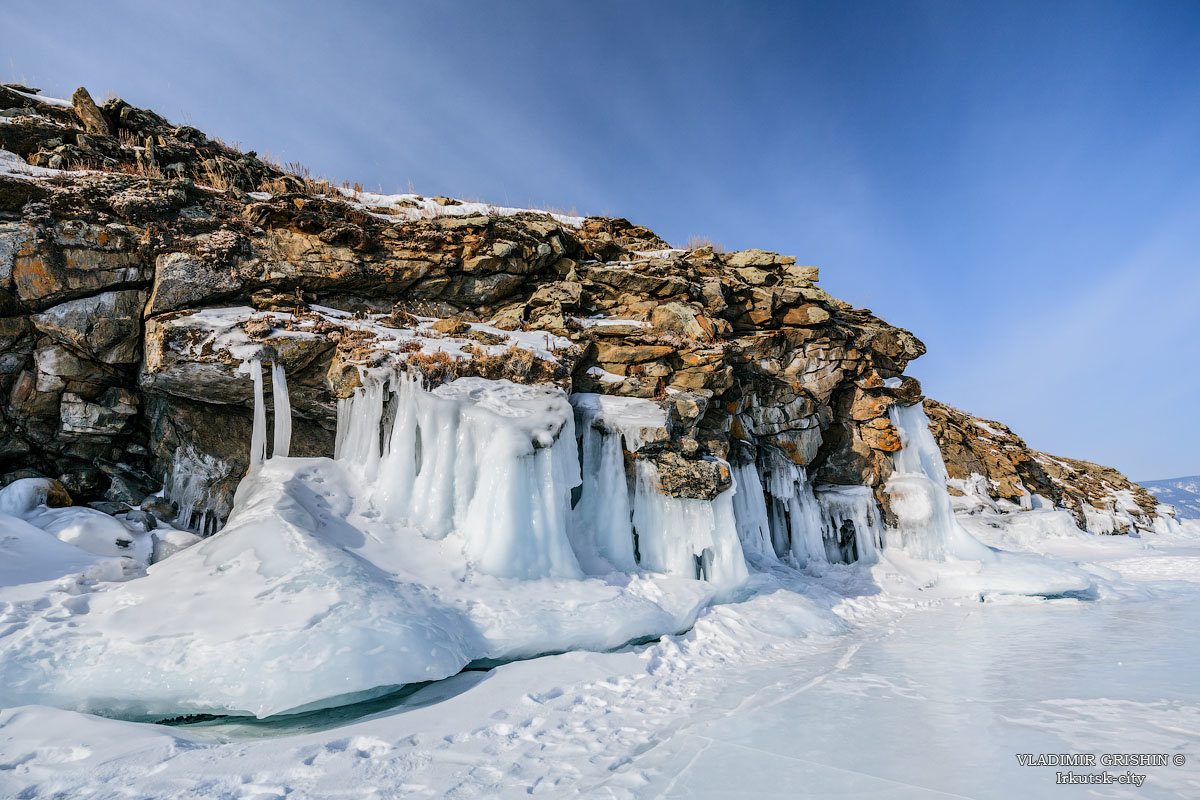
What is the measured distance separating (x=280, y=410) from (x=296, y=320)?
1.87 m

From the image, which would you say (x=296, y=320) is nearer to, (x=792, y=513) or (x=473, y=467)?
(x=473, y=467)

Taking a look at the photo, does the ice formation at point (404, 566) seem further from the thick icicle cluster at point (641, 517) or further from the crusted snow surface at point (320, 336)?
the crusted snow surface at point (320, 336)

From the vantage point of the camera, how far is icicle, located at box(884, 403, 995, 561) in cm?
1370

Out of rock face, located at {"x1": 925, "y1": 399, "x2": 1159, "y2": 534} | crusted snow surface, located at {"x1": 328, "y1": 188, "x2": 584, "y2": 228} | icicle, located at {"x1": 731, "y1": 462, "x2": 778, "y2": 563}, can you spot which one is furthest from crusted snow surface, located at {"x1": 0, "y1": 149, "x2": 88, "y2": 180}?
rock face, located at {"x1": 925, "y1": 399, "x2": 1159, "y2": 534}

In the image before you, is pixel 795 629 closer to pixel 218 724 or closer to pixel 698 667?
pixel 698 667

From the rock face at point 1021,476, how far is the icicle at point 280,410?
2559 cm

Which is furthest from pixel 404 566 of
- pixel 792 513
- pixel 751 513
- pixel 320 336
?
pixel 792 513

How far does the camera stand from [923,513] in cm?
1406

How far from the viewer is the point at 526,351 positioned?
9.98 metres

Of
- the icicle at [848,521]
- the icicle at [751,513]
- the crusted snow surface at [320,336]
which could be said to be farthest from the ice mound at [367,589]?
the icicle at [848,521]

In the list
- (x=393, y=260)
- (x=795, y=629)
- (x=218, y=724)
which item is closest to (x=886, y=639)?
(x=795, y=629)

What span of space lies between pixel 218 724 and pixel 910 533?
50.1 feet

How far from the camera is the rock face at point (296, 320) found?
898cm

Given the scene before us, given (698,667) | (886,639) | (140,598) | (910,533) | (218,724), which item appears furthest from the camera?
(910,533)
